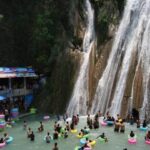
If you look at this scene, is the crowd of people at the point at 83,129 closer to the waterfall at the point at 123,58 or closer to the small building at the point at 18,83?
the waterfall at the point at 123,58

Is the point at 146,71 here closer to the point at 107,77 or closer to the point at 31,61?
the point at 107,77

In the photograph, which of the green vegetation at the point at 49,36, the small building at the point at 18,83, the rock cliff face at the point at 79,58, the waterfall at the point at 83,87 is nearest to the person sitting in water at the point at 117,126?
the waterfall at the point at 83,87

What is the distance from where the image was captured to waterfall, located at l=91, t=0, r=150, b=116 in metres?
41.0

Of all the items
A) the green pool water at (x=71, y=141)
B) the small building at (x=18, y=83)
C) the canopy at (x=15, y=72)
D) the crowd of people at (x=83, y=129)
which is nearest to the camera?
the green pool water at (x=71, y=141)

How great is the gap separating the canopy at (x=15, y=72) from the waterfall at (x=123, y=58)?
10.1 m

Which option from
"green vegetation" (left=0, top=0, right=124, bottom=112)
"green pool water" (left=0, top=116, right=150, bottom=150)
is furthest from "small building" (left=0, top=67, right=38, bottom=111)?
"green pool water" (left=0, top=116, right=150, bottom=150)

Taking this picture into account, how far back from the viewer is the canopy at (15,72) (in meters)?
45.5

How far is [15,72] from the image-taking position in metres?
47.7

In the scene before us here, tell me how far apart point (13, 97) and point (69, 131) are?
545 inches

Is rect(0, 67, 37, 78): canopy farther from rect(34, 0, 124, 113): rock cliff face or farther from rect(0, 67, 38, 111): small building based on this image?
rect(34, 0, 124, 113): rock cliff face

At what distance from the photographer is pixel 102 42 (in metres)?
47.5

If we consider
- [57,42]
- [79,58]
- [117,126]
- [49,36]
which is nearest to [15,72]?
[57,42]

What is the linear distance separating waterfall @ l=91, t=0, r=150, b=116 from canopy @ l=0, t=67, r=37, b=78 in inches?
399

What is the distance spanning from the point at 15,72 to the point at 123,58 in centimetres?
1279
